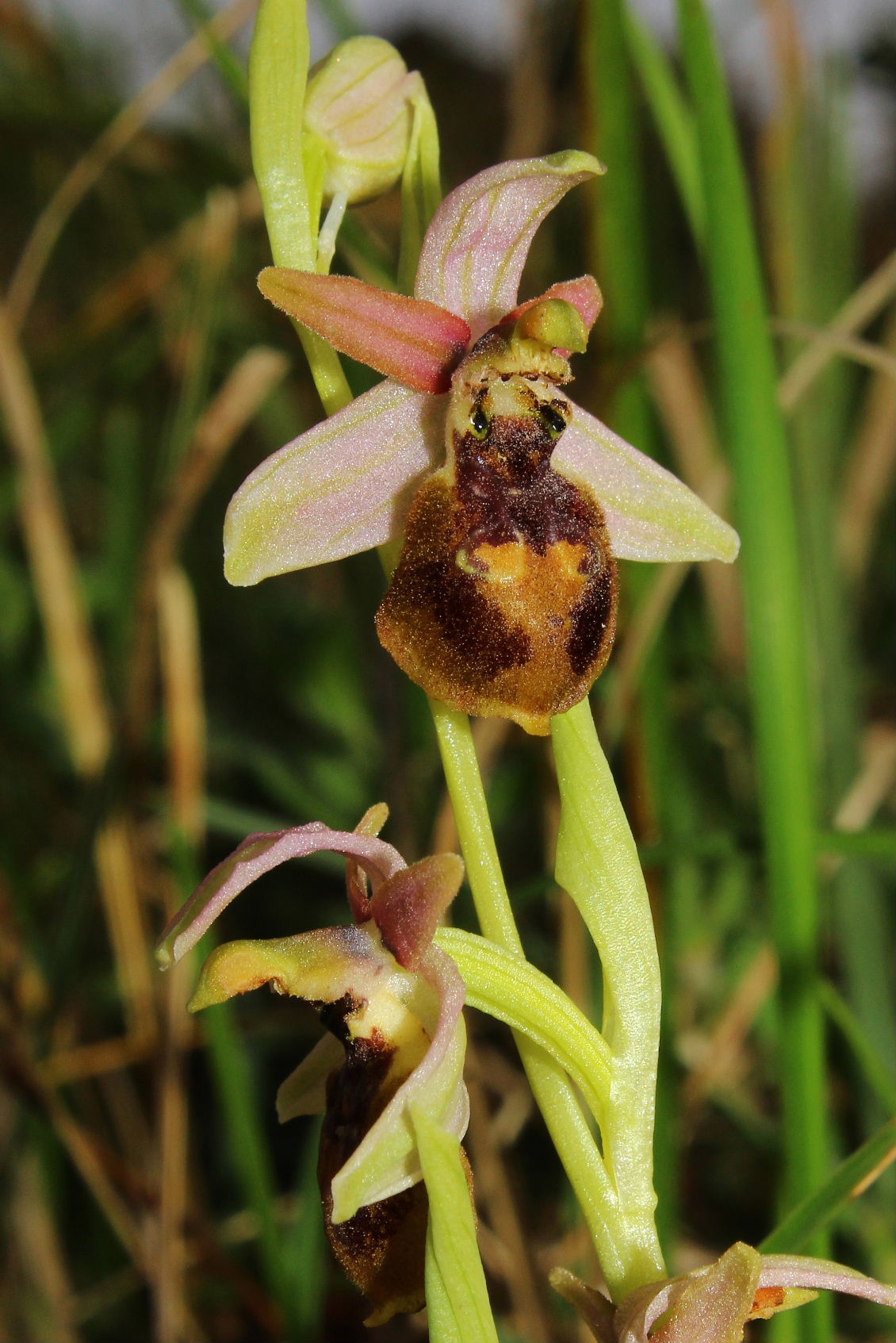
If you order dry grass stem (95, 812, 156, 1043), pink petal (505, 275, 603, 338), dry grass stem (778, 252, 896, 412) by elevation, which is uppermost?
pink petal (505, 275, 603, 338)

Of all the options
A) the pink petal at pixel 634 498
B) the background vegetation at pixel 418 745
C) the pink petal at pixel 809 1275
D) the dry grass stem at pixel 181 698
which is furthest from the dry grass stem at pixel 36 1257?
the pink petal at pixel 634 498

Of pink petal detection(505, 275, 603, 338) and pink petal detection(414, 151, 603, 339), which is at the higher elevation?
pink petal detection(414, 151, 603, 339)

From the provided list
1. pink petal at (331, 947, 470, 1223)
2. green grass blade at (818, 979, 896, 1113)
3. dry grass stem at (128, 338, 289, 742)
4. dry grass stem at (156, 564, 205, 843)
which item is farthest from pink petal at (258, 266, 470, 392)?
dry grass stem at (156, 564, 205, 843)

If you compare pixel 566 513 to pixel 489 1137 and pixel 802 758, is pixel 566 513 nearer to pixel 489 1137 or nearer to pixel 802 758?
pixel 802 758

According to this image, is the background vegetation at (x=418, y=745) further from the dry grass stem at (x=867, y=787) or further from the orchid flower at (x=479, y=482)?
the orchid flower at (x=479, y=482)

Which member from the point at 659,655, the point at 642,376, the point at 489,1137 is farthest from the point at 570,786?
the point at 489,1137

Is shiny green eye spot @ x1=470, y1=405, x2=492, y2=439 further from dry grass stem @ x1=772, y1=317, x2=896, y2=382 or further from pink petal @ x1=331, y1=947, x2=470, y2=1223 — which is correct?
dry grass stem @ x1=772, y1=317, x2=896, y2=382

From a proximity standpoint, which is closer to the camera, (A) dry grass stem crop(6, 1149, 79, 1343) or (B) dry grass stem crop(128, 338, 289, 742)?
(B) dry grass stem crop(128, 338, 289, 742)

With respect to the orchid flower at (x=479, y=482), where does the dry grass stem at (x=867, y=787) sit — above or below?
below
